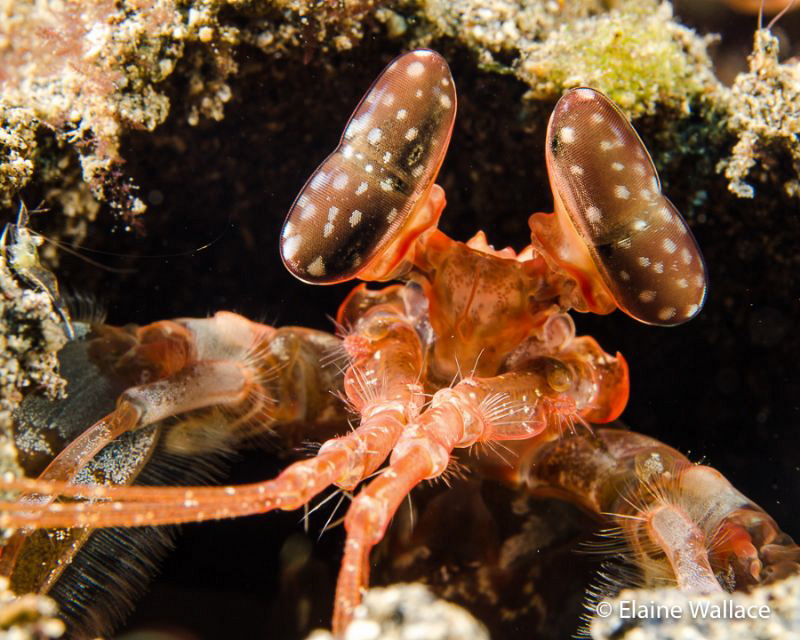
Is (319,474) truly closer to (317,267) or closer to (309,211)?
(317,267)

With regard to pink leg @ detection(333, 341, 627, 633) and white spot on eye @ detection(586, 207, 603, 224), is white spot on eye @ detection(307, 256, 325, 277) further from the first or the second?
white spot on eye @ detection(586, 207, 603, 224)

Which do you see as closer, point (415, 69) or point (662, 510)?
point (415, 69)

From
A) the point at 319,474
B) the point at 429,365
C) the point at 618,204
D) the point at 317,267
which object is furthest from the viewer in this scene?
the point at 429,365

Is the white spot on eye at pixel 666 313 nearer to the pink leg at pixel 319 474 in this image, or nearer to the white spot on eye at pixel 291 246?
the pink leg at pixel 319 474

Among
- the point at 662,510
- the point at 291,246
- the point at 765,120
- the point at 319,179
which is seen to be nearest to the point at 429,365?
the point at 291,246

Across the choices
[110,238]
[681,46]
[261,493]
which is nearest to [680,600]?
[261,493]

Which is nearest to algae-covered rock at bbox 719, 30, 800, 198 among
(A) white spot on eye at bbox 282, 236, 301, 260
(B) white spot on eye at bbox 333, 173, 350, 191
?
(B) white spot on eye at bbox 333, 173, 350, 191

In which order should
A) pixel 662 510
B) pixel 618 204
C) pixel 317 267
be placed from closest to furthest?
pixel 618 204 < pixel 317 267 < pixel 662 510
